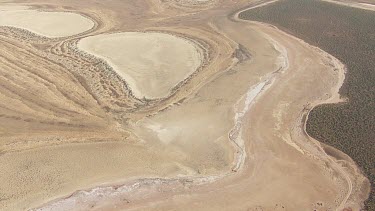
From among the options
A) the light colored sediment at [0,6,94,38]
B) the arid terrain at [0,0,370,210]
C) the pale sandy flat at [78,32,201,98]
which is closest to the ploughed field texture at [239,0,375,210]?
the arid terrain at [0,0,370,210]

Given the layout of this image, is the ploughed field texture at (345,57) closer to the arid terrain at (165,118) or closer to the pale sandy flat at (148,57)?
the arid terrain at (165,118)

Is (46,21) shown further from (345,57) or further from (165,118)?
(345,57)

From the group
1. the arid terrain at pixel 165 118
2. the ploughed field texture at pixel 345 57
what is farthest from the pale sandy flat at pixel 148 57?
the ploughed field texture at pixel 345 57

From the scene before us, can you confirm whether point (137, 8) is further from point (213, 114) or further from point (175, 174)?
point (175, 174)

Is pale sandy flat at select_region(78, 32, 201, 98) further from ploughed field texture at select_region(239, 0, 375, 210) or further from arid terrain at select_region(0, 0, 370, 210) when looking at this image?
ploughed field texture at select_region(239, 0, 375, 210)

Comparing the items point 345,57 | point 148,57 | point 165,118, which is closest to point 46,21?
point 148,57

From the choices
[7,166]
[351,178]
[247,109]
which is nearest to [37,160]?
[7,166]
